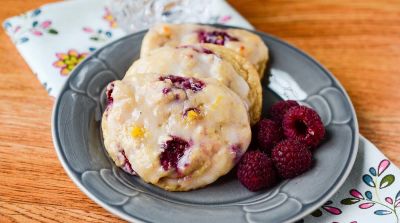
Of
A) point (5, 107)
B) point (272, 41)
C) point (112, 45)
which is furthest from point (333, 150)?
point (5, 107)

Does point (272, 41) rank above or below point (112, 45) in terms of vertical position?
above

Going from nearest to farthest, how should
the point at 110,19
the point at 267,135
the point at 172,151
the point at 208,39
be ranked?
the point at 172,151, the point at 267,135, the point at 208,39, the point at 110,19

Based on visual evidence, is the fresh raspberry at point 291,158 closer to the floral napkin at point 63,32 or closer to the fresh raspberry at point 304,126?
the fresh raspberry at point 304,126

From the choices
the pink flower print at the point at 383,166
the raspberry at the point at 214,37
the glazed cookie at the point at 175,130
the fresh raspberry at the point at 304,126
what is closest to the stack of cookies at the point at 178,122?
the glazed cookie at the point at 175,130

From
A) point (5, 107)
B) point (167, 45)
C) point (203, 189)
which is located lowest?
point (5, 107)

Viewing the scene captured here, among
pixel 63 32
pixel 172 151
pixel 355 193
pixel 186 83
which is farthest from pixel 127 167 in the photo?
pixel 63 32

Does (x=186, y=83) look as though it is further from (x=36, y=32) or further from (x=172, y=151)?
(x=36, y=32)

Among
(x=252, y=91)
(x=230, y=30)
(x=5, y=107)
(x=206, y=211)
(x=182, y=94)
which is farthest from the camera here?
(x=230, y=30)

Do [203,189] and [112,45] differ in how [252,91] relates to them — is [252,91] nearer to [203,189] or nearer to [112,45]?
[203,189]
